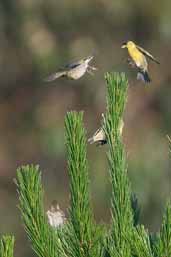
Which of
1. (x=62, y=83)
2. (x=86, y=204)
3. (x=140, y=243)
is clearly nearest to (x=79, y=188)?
(x=86, y=204)

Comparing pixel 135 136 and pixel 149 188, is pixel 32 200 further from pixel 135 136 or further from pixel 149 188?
pixel 135 136

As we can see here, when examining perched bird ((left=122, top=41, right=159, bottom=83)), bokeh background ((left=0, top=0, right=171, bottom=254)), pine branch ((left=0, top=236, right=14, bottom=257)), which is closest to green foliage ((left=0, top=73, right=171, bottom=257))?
pine branch ((left=0, top=236, right=14, bottom=257))

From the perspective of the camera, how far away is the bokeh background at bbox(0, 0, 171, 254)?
31.7 feet

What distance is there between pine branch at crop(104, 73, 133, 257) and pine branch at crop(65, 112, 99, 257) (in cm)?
4

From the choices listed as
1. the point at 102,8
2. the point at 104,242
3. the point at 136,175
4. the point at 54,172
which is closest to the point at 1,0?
the point at 102,8

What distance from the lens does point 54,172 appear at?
384 inches

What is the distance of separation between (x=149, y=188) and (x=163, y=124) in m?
1.04

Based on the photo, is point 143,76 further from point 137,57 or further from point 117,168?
point 117,168

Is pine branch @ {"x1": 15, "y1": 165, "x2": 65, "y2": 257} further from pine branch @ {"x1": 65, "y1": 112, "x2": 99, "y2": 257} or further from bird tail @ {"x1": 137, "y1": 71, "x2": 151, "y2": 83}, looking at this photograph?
bird tail @ {"x1": 137, "y1": 71, "x2": 151, "y2": 83}

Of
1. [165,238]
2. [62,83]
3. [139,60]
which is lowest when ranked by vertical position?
[165,238]

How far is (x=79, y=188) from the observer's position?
2098 millimetres

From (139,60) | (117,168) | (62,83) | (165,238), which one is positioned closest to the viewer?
(165,238)

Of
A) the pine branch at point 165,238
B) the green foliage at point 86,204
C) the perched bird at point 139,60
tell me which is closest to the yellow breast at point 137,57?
the perched bird at point 139,60

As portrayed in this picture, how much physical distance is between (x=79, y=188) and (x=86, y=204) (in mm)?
32
